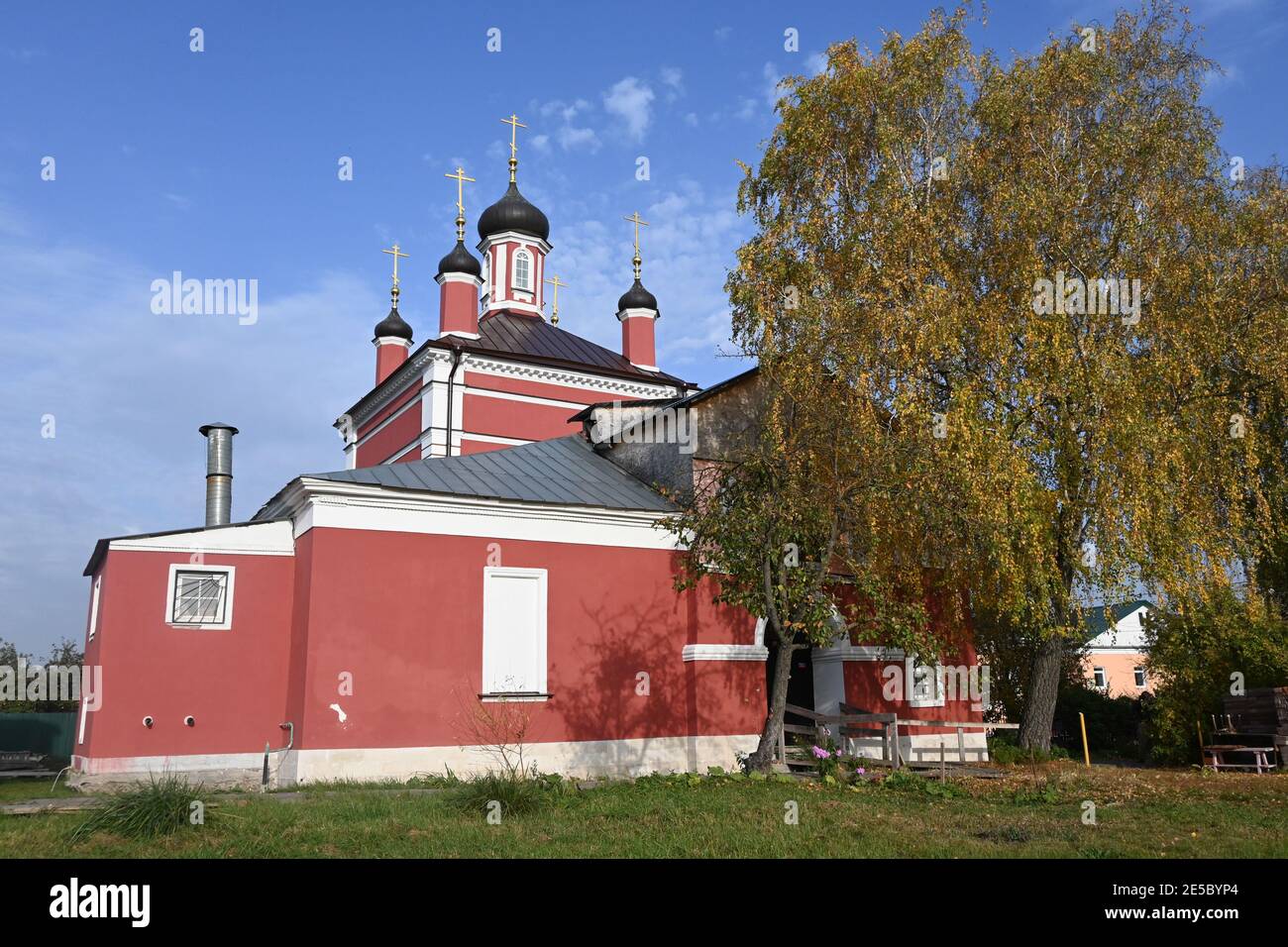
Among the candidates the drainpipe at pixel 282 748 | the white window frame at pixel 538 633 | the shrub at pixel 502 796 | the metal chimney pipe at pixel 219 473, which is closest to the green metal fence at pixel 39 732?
the metal chimney pipe at pixel 219 473

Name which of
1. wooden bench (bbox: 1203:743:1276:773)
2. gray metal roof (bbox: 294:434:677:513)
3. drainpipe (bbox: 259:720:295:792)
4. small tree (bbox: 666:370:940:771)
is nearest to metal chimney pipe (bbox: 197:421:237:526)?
gray metal roof (bbox: 294:434:677:513)

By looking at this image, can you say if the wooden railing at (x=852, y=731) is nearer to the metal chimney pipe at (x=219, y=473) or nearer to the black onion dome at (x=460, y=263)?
the metal chimney pipe at (x=219, y=473)

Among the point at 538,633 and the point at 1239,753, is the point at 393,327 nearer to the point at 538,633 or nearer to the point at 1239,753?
the point at 538,633

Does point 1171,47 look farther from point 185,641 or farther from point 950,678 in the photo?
point 185,641

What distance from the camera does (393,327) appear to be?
1300 inches

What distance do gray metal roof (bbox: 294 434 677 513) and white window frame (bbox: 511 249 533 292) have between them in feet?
41.5

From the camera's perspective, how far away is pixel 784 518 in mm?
12711

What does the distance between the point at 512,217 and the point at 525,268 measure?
5.18ft

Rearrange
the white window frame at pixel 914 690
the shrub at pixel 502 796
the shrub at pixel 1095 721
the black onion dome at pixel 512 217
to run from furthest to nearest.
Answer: the black onion dome at pixel 512 217
the shrub at pixel 1095 721
the white window frame at pixel 914 690
the shrub at pixel 502 796

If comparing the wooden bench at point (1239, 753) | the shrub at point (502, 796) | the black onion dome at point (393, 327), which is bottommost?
the wooden bench at point (1239, 753)

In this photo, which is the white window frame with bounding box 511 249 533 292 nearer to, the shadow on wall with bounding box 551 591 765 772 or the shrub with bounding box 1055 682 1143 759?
the shadow on wall with bounding box 551 591 765 772

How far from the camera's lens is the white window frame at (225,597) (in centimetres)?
1393

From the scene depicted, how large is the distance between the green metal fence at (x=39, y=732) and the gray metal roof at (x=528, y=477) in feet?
37.3

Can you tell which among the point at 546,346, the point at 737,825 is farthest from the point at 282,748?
the point at 546,346
